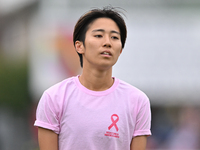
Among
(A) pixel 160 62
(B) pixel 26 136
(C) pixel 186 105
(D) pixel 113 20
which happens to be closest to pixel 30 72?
(B) pixel 26 136

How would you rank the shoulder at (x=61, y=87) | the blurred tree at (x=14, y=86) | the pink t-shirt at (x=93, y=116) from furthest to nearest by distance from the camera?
the blurred tree at (x=14, y=86) → the shoulder at (x=61, y=87) → the pink t-shirt at (x=93, y=116)

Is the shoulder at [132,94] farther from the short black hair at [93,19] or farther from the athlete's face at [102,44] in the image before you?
the short black hair at [93,19]

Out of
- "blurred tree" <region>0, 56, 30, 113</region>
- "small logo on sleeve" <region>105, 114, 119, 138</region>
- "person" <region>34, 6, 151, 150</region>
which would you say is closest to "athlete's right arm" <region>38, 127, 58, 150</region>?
"person" <region>34, 6, 151, 150</region>

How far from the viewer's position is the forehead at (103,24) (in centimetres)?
244

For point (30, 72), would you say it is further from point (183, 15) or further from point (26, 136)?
point (183, 15)

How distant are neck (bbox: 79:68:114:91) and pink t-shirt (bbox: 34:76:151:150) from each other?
0.14 ft

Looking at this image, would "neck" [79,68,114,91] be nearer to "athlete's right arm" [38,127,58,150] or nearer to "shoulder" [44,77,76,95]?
"shoulder" [44,77,76,95]

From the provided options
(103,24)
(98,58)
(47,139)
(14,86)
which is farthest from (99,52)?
(14,86)

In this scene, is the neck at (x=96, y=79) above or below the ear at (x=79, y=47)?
below

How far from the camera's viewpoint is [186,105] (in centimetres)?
702

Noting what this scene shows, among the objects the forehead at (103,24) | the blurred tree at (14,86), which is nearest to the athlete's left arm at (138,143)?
the forehead at (103,24)

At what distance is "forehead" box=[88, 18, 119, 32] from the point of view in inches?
96.0


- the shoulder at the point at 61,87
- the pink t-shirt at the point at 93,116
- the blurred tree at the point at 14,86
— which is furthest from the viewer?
the blurred tree at the point at 14,86

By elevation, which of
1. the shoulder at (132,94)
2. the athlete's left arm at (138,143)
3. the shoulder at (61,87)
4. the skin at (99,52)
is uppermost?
the skin at (99,52)
